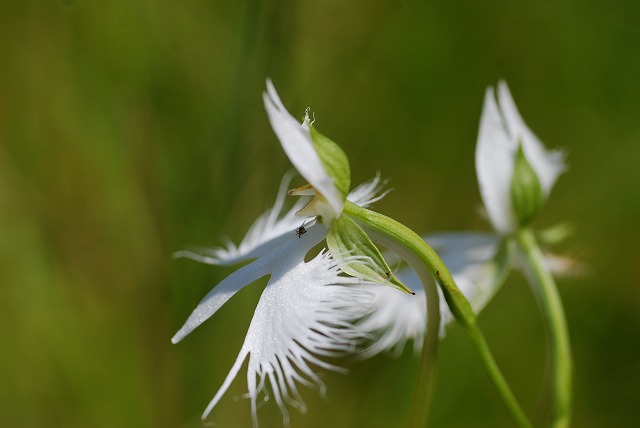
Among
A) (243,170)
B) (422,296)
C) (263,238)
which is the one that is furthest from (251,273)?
(243,170)

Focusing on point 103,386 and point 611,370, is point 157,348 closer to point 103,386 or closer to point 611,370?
point 103,386

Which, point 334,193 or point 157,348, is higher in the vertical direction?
point 157,348

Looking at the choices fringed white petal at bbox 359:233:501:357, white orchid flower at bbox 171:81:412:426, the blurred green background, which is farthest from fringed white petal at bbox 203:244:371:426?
the blurred green background

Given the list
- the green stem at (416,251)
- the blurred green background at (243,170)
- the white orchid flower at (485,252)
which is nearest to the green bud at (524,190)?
the white orchid flower at (485,252)

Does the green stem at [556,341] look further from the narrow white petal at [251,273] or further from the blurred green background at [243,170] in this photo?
the blurred green background at [243,170]

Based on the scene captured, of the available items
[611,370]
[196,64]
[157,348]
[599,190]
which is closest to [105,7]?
[196,64]

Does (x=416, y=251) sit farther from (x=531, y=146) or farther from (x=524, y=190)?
(x=531, y=146)
